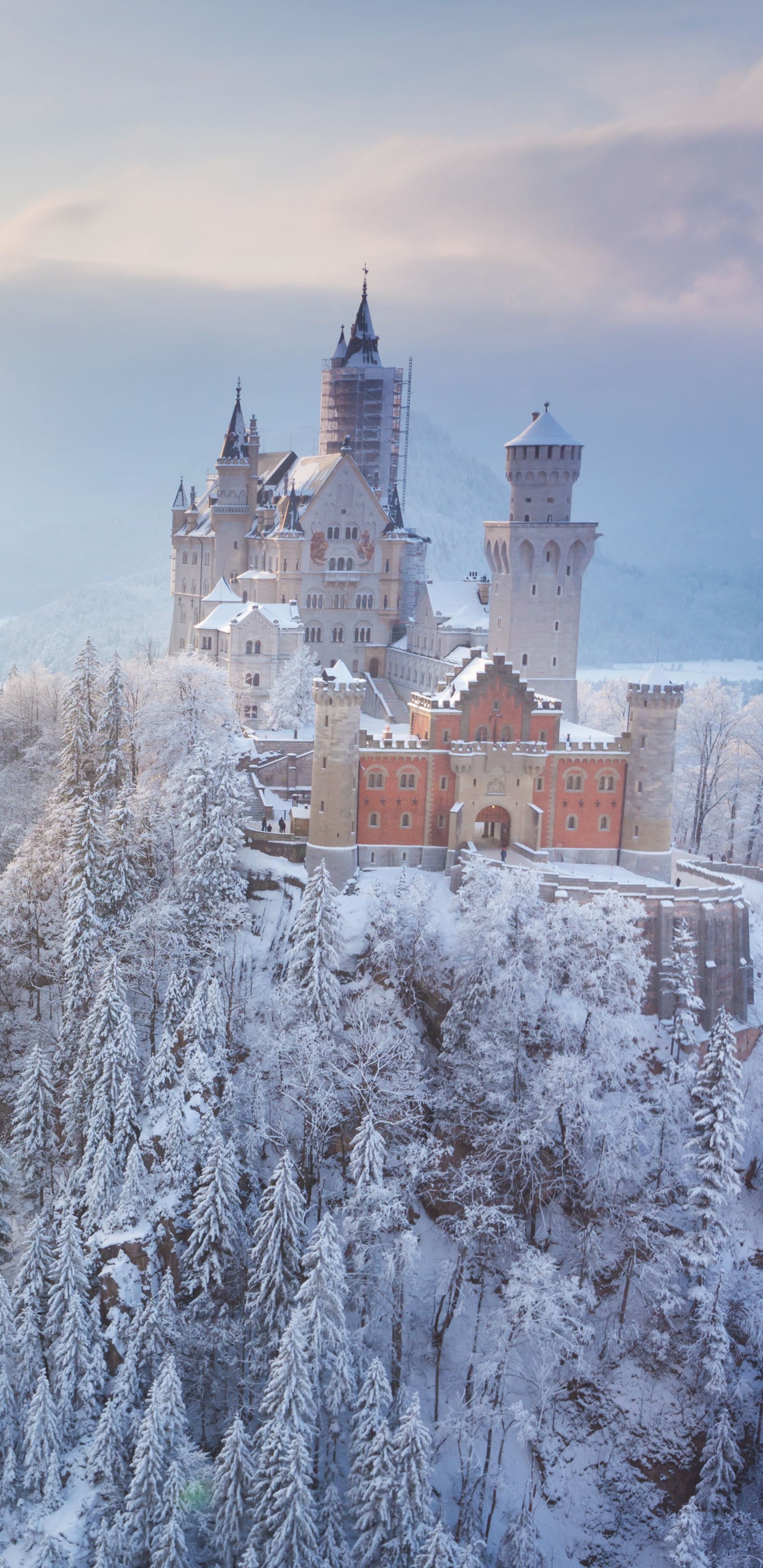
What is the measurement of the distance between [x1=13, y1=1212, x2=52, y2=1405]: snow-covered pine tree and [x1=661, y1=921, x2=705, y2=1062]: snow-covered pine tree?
948 inches

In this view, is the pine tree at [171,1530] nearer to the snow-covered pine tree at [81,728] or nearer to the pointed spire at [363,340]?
the snow-covered pine tree at [81,728]

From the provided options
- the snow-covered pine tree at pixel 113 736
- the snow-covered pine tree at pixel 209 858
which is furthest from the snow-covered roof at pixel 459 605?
the snow-covered pine tree at pixel 209 858

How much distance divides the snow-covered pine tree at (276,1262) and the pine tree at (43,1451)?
6571 mm

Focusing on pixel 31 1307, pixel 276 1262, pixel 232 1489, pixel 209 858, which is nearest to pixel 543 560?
pixel 209 858

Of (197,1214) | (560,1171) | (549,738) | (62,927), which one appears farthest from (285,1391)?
(549,738)

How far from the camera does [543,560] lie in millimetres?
69375

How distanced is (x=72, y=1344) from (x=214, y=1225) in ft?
18.5

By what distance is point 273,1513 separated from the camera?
Result: 36.0 m

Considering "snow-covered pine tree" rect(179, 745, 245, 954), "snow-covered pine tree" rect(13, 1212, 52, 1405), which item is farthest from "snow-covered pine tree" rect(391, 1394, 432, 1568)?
"snow-covered pine tree" rect(179, 745, 245, 954)

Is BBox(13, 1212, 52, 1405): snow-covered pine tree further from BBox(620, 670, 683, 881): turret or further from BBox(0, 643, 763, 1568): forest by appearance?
BBox(620, 670, 683, 881): turret

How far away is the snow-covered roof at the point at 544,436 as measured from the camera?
69000 mm

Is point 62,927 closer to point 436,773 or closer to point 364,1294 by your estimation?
point 436,773

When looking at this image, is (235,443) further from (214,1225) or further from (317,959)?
(214,1225)

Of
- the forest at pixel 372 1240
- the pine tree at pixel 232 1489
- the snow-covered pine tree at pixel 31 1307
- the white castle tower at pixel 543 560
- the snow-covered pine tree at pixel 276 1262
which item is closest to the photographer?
the pine tree at pixel 232 1489
